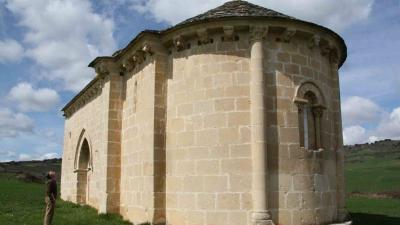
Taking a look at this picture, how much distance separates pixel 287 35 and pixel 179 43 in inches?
94.3

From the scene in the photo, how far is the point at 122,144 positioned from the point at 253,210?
198 inches

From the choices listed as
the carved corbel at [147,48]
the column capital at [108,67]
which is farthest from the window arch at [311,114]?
the column capital at [108,67]

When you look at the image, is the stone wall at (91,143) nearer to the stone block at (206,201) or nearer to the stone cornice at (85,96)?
the stone cornice at (85,96)

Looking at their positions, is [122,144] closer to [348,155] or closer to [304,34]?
[304,34]

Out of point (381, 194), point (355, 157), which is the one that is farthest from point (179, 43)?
point (355, 157)

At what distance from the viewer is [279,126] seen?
29.4 ft

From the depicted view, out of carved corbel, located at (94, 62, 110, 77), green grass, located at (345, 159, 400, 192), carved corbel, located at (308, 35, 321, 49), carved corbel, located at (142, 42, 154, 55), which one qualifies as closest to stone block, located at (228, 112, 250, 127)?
carved corbel, located at (308, 35, 321, 49)

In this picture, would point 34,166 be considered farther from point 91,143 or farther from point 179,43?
point 179,43

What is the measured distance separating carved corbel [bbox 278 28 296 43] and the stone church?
0.07 ft

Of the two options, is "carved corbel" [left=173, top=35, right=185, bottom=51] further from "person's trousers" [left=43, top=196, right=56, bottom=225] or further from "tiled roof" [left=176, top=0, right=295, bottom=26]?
"person's trousers" [left=43, top=196, right=56, bottom=225]

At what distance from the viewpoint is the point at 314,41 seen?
9750 mm

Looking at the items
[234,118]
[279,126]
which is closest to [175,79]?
[234,118]

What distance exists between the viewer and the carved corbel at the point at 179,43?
31.6ft

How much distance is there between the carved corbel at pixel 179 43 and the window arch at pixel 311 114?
282 centimetres
